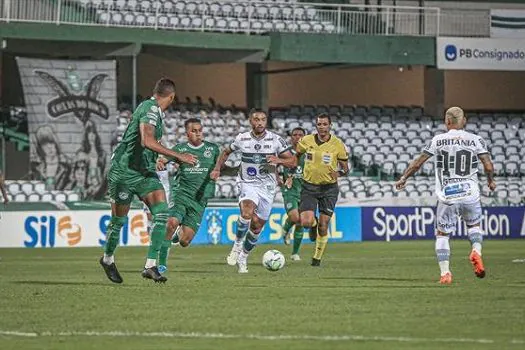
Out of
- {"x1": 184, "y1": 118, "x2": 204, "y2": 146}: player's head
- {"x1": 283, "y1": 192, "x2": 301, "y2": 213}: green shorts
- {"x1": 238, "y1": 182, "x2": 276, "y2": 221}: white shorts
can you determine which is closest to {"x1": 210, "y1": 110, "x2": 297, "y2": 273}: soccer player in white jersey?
Answer: {"x1": 238, "y1": 182, "x2": 276, "y2": 221}: white shorts

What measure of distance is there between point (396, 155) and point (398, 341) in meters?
33.5

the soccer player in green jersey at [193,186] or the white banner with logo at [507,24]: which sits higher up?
the white banner with logo at [507,24]

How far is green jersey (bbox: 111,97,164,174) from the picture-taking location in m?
16.1

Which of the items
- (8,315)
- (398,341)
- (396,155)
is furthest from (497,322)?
(396,155)

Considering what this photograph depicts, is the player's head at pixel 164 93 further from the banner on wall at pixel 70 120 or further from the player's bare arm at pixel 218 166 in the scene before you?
the banner on wall at pixel 70 120

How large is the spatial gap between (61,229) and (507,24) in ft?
62.3

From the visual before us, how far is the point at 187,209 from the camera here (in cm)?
2122

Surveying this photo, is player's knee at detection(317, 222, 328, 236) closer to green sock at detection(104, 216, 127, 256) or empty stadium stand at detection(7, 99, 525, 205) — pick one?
green sock at detection(104, 216, 127, 256)

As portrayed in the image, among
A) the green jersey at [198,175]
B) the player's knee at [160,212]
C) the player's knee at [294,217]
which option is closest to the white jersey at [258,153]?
the green jersey at [198,175]

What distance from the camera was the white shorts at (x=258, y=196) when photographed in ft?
68.4

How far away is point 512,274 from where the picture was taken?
1912cm

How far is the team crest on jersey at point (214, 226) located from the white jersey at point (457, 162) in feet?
59.6

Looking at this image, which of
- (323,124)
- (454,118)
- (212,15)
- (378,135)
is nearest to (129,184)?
(454,118)

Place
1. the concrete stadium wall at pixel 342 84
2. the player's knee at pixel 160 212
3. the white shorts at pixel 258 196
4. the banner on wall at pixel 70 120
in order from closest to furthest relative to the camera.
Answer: the player's knee at pixel 160 212, the white shorts at pixel 258 196, the banner on wall at pixel 70 120, the concrete stadium wall at pixel 342 84
